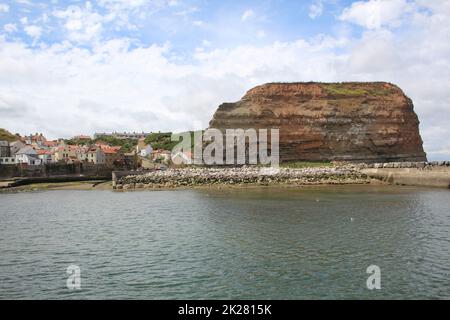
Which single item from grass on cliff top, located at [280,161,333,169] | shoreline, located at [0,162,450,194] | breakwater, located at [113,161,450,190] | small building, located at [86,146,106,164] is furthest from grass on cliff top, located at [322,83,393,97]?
small building, located at [86,146,106,164]

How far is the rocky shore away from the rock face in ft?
58.7

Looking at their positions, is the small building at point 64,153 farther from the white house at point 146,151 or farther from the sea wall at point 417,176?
the sea wall at point 417,176

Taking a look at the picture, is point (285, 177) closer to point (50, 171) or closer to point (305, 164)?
point (305, 164)

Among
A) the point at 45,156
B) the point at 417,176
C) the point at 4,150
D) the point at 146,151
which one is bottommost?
the point at 417,176

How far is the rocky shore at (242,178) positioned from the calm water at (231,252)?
21561 millimetres

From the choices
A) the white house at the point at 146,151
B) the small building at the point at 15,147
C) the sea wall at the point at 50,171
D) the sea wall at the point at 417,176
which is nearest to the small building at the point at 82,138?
the white house at the point at 146,151

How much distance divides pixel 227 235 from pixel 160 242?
3.37 meters

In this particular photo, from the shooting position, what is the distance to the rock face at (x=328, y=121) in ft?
241

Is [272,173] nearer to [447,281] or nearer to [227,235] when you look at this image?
[227,235]

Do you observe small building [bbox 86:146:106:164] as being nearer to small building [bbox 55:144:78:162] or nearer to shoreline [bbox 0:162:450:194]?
small building [bbox 55:144:78:162]

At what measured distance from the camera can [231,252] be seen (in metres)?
16.3

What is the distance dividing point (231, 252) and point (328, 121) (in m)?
→ 62.1

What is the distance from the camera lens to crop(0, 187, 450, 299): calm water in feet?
39.3

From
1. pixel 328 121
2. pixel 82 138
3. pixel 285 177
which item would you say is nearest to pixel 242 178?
pixel 285 177
